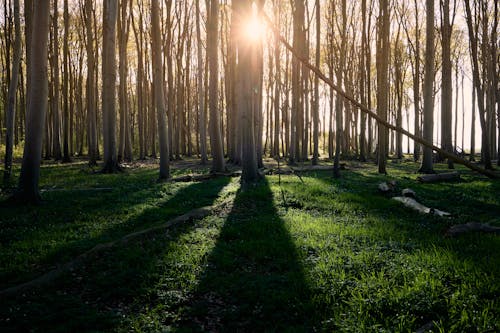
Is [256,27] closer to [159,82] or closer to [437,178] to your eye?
[159,82]

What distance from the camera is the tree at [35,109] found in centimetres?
856

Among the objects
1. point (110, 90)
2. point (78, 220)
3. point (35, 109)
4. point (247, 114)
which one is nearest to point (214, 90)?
point (247, 114)

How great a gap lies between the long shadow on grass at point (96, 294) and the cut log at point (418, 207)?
5.34m

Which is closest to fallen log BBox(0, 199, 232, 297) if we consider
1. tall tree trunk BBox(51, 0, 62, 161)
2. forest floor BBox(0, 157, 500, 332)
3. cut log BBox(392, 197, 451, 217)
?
forest floor BBox(0, 157, 500, 332)

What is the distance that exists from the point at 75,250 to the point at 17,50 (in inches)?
437

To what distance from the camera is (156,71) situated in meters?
13.8

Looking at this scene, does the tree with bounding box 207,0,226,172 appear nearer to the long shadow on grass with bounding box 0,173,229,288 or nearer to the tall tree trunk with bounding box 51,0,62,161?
the long shadow on grass with bounding box 0,173,229,288

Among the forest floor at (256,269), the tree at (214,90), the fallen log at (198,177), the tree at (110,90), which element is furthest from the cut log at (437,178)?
the tree at (110,90)

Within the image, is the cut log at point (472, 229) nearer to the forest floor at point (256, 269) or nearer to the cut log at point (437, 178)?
the forest floor at point (256, 269)

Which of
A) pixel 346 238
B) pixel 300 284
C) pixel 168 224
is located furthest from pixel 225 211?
pixel 300 284

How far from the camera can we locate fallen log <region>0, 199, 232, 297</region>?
4363mm

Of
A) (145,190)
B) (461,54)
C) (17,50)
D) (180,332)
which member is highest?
(461,54)

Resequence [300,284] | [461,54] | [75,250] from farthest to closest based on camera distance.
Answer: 1. [461,54]
2. [75,250]
3. [300,284]

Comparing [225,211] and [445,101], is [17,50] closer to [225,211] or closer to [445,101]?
[225,211]
